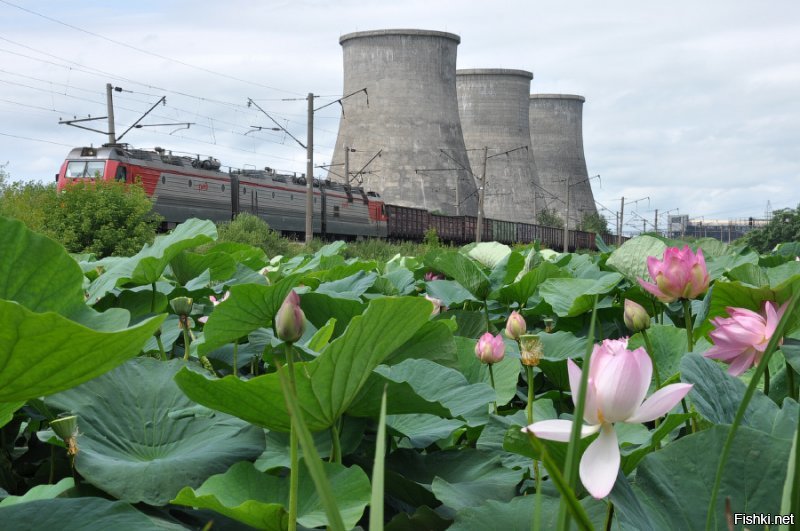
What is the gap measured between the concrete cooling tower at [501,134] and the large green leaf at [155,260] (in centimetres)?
2478

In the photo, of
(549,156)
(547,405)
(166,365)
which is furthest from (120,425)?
(549,156)

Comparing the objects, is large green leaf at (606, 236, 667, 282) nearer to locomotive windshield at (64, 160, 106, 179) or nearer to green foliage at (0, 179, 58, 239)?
green foliage at (0, 179, 58, 239)

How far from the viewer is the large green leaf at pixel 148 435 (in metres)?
0.51

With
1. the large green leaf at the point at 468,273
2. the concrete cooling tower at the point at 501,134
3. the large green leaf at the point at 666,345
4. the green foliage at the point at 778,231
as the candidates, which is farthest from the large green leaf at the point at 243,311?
the concrete cooling tower at the point at 501,134

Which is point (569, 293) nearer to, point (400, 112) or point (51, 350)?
point (51, 350)

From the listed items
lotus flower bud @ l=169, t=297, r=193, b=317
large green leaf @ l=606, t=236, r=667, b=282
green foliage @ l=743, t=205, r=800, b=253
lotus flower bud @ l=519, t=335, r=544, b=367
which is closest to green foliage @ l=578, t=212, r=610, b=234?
green foliage @ l=743, t=205, r=800, b=253

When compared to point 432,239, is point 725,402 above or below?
above

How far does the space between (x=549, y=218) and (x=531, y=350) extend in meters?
30.1

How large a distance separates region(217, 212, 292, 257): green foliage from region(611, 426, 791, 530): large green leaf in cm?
1092

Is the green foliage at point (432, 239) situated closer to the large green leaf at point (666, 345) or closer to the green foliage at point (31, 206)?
the green foliage at point (31, 206)

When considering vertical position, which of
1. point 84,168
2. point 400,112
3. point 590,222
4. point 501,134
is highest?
point 400,112

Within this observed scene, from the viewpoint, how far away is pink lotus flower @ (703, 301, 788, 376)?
0.59 m

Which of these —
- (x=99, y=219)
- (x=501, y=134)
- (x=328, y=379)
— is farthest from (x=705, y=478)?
(x=501, y=134)

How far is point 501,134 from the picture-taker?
25.9 m
